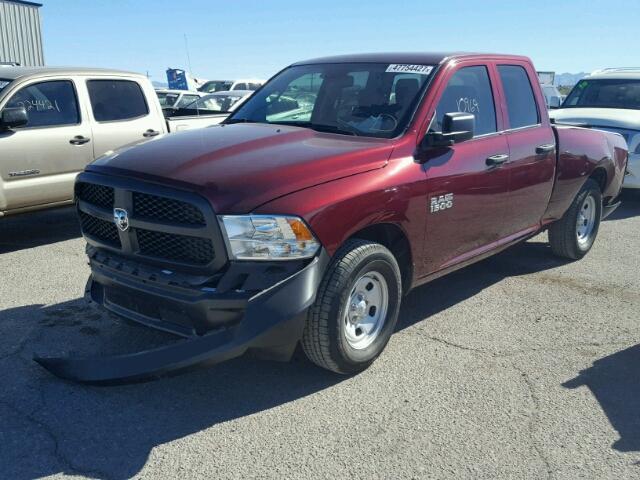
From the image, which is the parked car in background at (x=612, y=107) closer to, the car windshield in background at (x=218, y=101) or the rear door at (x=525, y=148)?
→ the rear door at (x=525, y=148)

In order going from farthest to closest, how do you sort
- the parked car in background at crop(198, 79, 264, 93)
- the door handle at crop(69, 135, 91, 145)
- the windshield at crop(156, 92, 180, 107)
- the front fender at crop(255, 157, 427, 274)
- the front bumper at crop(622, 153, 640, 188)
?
1. the parked car in background at crop(198, 79, 264, 93)
2. the windshield at crop(156, 92, 180, 107)
3. the front bumper at crop(622, 153, 640, 188)
4. the door handle at crop(69, 135, 91, 145)
5. the front fender at crop(255, 157, 427, 274)

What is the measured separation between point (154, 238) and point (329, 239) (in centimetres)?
98

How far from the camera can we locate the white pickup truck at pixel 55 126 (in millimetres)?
6609

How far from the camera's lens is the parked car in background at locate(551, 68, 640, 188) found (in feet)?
30.7

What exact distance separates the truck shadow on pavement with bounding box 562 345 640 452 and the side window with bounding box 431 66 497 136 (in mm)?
1876

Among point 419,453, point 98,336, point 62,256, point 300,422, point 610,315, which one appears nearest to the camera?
point 419,453

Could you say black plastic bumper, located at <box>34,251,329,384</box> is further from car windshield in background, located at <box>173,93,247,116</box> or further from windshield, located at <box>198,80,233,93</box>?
windshield, located at <box>198,80,233,93</box>

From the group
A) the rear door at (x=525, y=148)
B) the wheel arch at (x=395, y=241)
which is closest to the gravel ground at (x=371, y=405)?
the wheel arch at (x=395, y=241)

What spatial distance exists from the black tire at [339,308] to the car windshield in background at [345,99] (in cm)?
91

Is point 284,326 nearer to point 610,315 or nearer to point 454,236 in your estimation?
point 454,236

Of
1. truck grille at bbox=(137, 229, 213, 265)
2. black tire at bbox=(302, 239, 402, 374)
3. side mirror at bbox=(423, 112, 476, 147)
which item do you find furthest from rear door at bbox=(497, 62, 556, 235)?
truck grille at bbox=(137, 229, 213, 265)

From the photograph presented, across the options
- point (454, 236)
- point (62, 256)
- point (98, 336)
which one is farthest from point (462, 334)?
point (62, 256)

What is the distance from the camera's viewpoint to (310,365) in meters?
4.11

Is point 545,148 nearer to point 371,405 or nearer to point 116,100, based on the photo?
point 371,405
